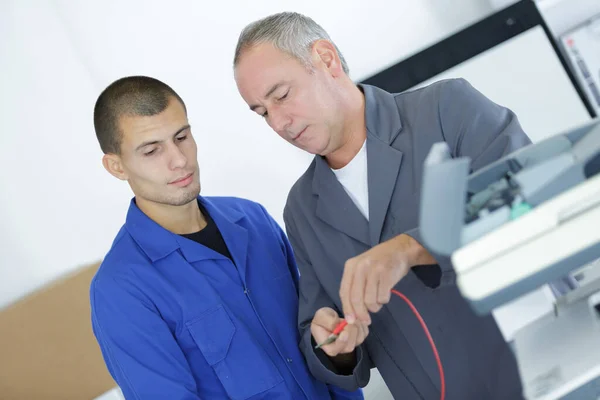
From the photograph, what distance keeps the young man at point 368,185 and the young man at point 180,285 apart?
14 centimetres

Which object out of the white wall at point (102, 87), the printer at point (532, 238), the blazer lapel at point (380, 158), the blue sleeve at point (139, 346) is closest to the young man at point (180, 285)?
the blue sleeve at point (139, 346)

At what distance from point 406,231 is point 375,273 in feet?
1.06

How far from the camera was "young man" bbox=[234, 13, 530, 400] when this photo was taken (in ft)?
A: 4.86

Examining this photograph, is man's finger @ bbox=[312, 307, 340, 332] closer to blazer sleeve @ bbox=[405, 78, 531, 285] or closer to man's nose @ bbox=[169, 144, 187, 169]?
blazer sleeve @ bbox=[405, 78, 531, 285]

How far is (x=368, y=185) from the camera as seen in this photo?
158 centimetres

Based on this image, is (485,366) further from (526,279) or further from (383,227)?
(526,279)

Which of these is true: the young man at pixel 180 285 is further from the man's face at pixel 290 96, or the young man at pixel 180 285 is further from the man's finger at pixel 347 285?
the man's finger at pixel 347 285

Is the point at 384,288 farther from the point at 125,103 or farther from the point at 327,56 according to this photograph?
the point at 125,103

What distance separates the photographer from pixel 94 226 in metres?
2.73

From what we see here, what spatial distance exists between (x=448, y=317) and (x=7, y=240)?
1.84 meters

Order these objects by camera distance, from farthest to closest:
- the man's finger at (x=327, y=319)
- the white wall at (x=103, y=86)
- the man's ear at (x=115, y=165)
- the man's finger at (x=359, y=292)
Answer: the white wall at (x=103, y=86) < the man's ear at (x=115, y=165) < the man's finger at (x=327, y=319) < the man's finger at (x=359, y=292)

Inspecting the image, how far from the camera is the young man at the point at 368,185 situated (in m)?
1.48

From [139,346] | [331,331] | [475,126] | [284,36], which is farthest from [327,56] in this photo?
[139,346]

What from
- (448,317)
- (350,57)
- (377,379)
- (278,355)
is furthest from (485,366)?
(350,57)
